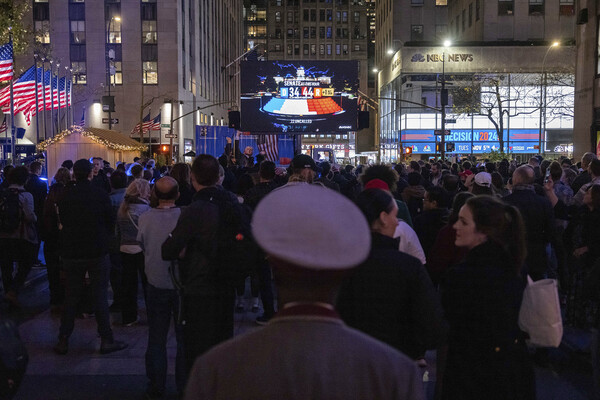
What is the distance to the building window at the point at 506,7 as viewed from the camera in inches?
2462

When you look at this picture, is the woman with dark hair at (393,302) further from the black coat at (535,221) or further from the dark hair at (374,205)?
the black coat at (535,221)

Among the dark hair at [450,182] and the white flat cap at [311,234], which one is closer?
the white flat cap at [311,234]

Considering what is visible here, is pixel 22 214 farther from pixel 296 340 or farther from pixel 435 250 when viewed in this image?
pixel 296 340

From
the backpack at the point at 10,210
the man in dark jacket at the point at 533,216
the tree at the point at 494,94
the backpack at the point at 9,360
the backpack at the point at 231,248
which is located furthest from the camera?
the tree at the point at 494,94

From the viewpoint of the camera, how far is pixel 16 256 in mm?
9297

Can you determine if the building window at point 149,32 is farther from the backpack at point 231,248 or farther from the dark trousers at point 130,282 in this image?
the backpack at point 231,248

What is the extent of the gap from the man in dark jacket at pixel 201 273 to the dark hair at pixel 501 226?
2.10 metres

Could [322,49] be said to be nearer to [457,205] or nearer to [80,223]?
[80,223]

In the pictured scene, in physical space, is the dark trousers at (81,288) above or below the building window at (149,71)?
below

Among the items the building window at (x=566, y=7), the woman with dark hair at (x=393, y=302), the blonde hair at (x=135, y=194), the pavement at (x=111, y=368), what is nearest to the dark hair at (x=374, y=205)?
the woman with dark hair at (x=393, y=302)

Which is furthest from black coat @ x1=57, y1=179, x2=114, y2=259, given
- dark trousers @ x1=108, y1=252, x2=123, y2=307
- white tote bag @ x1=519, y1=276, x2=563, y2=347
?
white tote bag @ x1=519, y1=276, x2=563, y2=347

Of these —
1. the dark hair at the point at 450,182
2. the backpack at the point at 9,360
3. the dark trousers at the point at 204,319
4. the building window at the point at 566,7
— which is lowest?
the dark trousers at the point at 204,319

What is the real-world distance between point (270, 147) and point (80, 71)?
3502cm

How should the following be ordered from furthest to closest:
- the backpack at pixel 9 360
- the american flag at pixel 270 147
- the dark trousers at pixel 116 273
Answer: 1. the american flag at pixel 270 147
2. the dark trousers at pixel 116 273
3. the backpack at pixel 9 360
